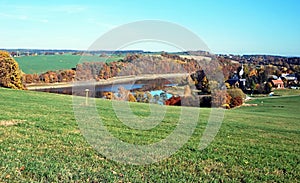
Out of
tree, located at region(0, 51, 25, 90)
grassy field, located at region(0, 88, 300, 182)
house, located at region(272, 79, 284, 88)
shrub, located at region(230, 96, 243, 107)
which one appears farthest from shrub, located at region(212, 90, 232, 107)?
house, located at region(272, 79, 284, 88)

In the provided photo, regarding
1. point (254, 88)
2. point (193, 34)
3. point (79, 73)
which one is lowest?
point (254, 88)

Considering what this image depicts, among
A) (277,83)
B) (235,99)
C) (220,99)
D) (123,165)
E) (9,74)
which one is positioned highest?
(123,165)

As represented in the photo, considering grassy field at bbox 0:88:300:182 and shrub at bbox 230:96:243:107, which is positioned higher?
grassy field at bbox 0:88:300:182

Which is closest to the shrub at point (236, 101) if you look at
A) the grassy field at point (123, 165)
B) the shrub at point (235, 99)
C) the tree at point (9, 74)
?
the shrub at point (235, 99)

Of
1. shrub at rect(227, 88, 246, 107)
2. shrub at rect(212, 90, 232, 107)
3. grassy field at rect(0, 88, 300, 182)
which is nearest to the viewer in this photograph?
grassy field at rect(0, 88, 300, 182)

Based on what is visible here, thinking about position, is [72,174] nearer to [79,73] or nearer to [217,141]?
[217,141]

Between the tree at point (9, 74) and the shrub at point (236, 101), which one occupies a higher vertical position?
Answer: the tree at point (9, 74)

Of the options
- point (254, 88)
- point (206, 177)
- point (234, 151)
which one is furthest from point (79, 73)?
point (254, 88)

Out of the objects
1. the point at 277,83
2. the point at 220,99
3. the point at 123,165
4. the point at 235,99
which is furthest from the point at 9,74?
the point at 277,83

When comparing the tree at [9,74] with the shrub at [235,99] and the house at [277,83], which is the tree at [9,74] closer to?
the shrub at [235,99]

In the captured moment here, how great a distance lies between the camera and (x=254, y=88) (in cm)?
7975

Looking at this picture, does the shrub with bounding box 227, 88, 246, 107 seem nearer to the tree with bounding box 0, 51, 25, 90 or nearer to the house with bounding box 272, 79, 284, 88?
the tree with bounding box 0, 51, 25, 90

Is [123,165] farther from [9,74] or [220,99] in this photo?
[9,74]

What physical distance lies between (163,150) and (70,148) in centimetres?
269
